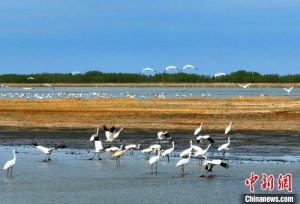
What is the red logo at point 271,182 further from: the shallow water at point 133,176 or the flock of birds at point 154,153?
the flock of birds at point 154,153

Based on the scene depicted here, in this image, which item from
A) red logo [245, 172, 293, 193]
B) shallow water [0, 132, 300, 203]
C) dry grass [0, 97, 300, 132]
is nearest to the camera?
shallow water [0, 132, 300, 203]

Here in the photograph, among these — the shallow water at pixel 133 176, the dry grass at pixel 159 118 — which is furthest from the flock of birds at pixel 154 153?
the dry grass at pixel 159 118

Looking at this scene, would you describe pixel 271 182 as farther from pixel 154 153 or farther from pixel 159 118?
pixel 159 118

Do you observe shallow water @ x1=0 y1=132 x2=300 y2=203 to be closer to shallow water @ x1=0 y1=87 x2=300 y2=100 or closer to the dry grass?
the dry grass

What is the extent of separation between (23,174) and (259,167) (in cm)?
575

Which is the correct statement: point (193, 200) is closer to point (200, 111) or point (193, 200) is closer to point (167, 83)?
point (200, 111)

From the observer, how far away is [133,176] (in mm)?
19359

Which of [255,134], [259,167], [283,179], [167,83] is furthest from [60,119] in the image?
[167,83]

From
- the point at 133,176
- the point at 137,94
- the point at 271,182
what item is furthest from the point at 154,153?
the point at 137,94

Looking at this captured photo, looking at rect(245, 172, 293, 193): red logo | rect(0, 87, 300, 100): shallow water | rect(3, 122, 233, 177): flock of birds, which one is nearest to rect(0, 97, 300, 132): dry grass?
rect(3, 122, 233, 177): flock of birds

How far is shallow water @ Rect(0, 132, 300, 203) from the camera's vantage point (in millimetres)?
16438

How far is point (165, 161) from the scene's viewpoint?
22.2 m

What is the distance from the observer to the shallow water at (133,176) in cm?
1644

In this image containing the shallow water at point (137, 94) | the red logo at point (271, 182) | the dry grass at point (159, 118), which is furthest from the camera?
the shallow water at point (137, 94)
